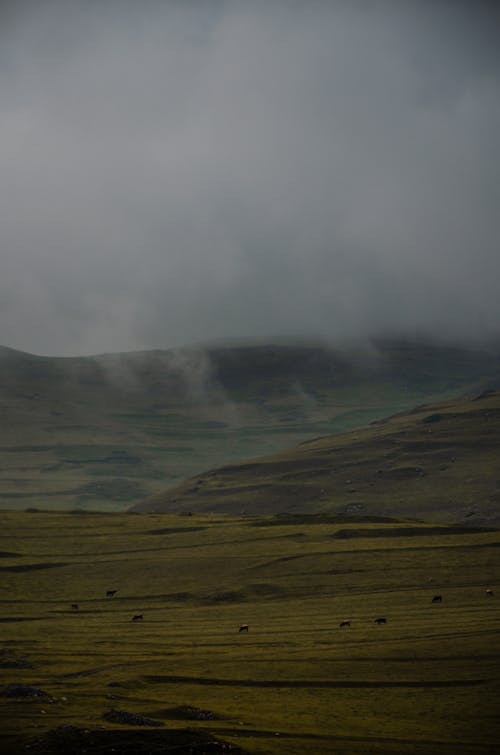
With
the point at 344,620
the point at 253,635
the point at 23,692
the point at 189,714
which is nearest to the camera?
the point at 189,714

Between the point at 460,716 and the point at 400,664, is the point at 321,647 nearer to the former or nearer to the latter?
the point at 400,664

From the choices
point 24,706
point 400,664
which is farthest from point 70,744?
point 400,664

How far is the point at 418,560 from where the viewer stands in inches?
5133

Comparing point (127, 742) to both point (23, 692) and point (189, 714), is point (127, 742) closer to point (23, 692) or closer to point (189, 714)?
point (189, 714)

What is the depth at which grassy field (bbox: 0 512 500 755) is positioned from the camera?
5691 cm

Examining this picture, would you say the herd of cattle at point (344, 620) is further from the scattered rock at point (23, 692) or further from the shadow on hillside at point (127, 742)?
the shadow on hillside at point (127, 742)

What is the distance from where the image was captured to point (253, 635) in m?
91.4

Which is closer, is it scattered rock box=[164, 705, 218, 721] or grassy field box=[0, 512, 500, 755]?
grassy field box=[0, 512, 500, 755]

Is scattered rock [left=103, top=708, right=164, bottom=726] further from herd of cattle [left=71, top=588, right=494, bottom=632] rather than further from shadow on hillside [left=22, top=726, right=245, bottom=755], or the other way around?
herd of cattle [left=71, top=588, right=494, bottom=632]

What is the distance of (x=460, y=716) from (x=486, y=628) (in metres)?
25.9

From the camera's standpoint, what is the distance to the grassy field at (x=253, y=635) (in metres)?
56.9

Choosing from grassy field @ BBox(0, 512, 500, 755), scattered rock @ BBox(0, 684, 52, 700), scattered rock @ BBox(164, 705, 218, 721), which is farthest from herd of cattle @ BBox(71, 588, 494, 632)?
scattered rock @ BBox(164, 705, 218, 721)

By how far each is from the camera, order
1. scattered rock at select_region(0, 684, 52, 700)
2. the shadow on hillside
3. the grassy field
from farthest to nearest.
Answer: scattered rock at select_region(0, 684, 52, 700), the grassy field, the shadow on hillside

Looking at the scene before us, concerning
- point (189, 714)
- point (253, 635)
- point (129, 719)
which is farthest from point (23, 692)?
point (253, 635)
